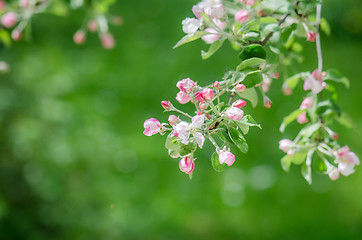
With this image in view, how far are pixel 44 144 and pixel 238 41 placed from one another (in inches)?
73.3

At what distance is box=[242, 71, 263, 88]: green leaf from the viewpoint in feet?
2.41

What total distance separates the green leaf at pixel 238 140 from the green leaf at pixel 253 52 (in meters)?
0.14

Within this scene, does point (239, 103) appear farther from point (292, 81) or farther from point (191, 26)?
point (292, 81)

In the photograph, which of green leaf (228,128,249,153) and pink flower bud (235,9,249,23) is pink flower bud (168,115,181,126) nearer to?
green leaf (228,128,249,153)

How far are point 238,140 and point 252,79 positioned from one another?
0.11 m

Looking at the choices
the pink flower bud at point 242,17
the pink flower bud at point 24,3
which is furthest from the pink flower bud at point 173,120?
the pink flower bud at point 24,3

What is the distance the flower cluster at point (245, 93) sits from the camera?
688 mm

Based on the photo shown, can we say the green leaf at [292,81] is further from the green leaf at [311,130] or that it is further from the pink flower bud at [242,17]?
the pink flower bud at [242,17]

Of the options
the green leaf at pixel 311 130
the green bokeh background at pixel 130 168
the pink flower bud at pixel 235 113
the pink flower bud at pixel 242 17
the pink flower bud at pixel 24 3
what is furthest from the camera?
the green bokeh background at pixel 130 168

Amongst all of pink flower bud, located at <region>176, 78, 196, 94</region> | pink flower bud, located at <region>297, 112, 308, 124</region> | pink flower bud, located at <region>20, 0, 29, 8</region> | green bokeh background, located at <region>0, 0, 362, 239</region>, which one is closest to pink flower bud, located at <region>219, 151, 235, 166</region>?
pink flower bud, located at <region>176, 78, 196, 94</region>

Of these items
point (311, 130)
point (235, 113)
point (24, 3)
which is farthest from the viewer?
point (24, 3)

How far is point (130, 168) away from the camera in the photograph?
2475mm

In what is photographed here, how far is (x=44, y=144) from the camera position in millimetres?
2432

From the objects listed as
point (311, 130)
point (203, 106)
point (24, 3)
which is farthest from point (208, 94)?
point (24, 3)
